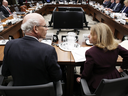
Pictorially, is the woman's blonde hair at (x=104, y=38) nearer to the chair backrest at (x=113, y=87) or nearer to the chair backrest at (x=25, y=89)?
the chair backrest at (x=113, y=87)

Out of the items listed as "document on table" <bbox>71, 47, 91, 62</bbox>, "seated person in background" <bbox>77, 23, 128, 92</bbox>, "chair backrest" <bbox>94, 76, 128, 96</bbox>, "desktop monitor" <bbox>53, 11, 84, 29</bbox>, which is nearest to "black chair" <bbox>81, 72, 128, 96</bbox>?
"chair backrest" <bbox>94, 76, 128, 96</bbox>

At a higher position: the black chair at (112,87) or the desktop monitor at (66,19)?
the desktop monitor at (66,19)

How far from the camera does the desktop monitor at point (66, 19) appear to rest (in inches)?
108

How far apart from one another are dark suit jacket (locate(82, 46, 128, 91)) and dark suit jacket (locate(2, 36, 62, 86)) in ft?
1.11

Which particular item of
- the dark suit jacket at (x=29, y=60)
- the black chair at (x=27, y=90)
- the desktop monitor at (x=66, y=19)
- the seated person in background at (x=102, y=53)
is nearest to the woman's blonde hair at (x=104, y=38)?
the seated person in background at (x=102, y=53)

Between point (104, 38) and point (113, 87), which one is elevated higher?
point (104, 38)

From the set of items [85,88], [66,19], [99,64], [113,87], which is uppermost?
[66,19]

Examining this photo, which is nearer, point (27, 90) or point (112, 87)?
point (27, 90)

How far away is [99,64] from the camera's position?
1084mm

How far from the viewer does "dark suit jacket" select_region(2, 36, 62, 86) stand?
0.91 metres

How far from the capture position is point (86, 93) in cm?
107

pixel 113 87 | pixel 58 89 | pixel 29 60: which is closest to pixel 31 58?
pixel 29 60

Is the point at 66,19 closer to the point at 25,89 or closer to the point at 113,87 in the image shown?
the point at 113,87

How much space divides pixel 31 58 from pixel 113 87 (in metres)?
0.70
